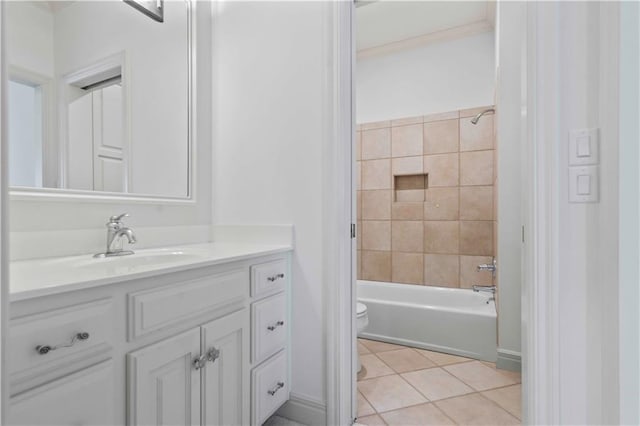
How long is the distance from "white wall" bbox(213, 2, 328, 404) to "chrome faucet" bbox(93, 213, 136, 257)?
1.78ft

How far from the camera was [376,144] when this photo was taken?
3.34 m

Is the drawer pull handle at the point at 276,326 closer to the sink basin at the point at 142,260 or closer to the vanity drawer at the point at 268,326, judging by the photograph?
the vanity drawer at the point at 268,326

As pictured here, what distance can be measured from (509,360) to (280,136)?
1961 millimetres

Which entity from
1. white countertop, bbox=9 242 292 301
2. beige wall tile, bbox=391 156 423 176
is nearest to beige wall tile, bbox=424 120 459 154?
beige wall tile, bbox=391 156 423 176

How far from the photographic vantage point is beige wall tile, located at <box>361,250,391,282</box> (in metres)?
3.29

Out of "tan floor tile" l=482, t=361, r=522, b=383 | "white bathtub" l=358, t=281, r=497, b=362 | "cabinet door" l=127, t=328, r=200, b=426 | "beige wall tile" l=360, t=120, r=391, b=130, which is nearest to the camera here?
"cabinet door" l=127, t=328, r=200, b=426

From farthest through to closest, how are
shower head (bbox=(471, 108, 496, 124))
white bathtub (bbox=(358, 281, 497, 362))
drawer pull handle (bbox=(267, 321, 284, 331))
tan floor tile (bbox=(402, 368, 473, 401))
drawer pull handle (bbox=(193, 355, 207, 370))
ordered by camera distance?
shower head (bbox=(471, 108, 496, 124)), white bathtub (bbox=(358, 281, 497, 362)), tan floor tile (bbox=(402, 368, 473, 401)), drawer pull handle (bbox=(267, 321, 284, 331)), drawer pull handle (bbox=(193, 355, 207, 370))

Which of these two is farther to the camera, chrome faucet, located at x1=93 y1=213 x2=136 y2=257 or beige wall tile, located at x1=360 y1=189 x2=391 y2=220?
beige wall tile, located at x1=360 y1=189 x2=391 y2=220

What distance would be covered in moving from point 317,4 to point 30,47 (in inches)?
45.2

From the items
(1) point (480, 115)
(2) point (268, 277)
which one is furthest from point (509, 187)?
(2) point (268, 277)

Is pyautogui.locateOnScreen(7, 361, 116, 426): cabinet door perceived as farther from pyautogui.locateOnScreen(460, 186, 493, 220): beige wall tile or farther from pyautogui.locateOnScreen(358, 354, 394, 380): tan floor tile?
pyautogui.locateOnScreen(460, 186, 493, 220): beige wall tile

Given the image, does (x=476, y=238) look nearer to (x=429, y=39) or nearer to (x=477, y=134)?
(x=477, y=134)

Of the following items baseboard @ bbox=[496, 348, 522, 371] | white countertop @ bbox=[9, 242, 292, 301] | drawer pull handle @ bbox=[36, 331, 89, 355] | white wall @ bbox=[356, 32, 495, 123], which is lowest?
baseboard @ bbox=[496, 348, 522, 371]

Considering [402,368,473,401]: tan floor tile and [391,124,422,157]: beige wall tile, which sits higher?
[391,124,422,157]: beige wall tile
